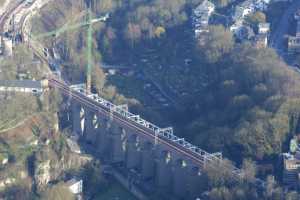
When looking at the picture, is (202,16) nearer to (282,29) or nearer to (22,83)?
(282,29)

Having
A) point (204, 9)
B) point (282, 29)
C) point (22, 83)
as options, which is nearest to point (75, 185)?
point (22, 83)

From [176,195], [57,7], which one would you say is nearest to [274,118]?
[176,195]

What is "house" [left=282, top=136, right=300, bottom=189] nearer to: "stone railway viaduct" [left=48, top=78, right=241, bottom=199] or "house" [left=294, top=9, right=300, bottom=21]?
"stone railway viaduct" [left=48, top=78, right=241, bottom=199]

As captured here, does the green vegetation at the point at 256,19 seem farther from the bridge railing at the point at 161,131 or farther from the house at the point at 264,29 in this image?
the bridge railing at the point at 161,131

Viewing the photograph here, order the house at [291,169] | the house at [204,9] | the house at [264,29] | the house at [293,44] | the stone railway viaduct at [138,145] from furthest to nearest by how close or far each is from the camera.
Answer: the house at [204,9] → the house at [264,29] → the house at [293,44] → the stone railway viaduct at [138,145] → the house at [291,169]

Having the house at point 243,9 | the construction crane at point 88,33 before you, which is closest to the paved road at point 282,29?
the house at point 243,9

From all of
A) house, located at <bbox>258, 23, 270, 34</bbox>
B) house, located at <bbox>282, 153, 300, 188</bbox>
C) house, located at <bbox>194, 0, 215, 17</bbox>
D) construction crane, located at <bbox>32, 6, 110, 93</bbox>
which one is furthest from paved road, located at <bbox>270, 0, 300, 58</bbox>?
house, located at <bbox>282, 153, 300, 188</bbox>
